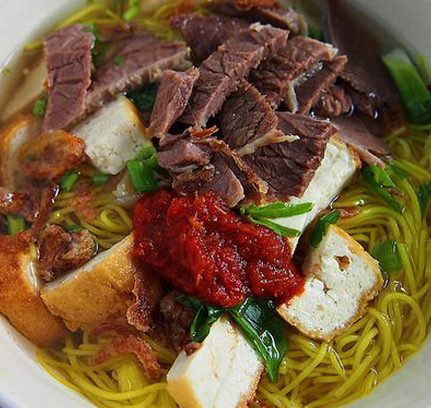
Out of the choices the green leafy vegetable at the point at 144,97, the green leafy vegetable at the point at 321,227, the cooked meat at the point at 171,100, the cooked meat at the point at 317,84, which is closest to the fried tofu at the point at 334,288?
the green leafy vegetable at the point at 321,227

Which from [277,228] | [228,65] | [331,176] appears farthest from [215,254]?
[228,65]

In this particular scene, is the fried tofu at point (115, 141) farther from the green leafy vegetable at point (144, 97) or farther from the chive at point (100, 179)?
the green leafy vegetable at point (144, 97)

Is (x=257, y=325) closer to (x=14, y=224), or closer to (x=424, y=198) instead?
(x=424, y=198)

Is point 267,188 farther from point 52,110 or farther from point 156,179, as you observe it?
point 52,110

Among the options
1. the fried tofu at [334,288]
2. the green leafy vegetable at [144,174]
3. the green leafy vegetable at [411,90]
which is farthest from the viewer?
the green leafy vegetable at [411,90]

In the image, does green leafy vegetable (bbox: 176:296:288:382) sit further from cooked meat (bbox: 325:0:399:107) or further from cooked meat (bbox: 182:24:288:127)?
cooked meat (bbox: 325:0:399:107)

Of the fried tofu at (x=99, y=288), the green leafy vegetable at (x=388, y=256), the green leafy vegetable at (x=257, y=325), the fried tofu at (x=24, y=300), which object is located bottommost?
the fried tofu at (x=24, y=300)
